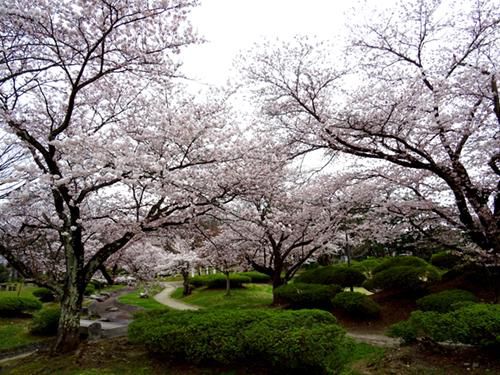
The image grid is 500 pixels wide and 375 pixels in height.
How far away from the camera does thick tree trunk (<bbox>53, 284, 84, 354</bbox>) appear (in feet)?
23.2

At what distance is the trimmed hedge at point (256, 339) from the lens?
502 cm

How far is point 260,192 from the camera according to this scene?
771cm

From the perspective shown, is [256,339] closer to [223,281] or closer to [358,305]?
[358,305]

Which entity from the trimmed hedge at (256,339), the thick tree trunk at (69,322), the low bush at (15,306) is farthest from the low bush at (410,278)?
the low bush at (15,306)

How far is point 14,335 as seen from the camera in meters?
11.1

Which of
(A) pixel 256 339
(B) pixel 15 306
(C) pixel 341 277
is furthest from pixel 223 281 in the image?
(A) pixel 256 339

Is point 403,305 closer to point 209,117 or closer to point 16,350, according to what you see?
point 209,117

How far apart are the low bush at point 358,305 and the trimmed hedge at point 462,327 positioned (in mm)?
3612

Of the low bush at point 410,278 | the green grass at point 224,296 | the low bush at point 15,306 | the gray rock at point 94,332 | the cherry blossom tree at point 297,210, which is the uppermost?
the cherry blossom tree at point 297,210

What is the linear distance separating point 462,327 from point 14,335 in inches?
494

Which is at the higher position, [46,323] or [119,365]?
[46,323]

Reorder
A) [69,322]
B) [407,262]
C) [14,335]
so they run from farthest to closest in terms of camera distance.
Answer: [407,262]
[14,335]
[69,322]

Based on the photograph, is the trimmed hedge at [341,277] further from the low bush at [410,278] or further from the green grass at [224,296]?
the green grass at [224,296]

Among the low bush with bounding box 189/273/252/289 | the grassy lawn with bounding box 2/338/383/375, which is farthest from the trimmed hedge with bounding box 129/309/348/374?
the low bush with bounding box 189/273/252/289
